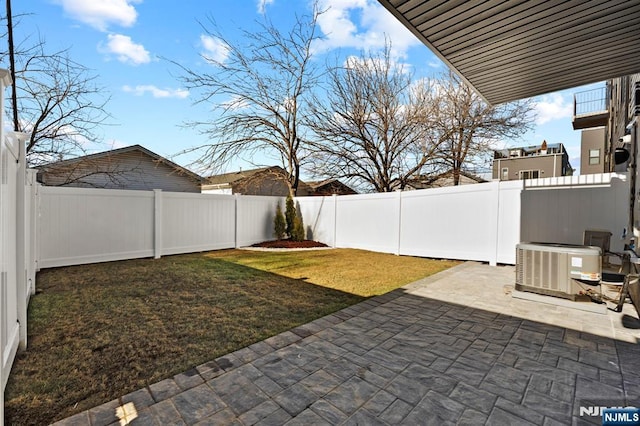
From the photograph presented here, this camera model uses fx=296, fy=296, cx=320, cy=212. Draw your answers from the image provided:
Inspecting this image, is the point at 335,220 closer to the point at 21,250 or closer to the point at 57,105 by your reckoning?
the point at 21,250

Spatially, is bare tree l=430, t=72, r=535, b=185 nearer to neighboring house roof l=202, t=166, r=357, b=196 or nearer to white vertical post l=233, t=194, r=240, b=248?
neighboring house roof l=202, t=166, r=357, b=196

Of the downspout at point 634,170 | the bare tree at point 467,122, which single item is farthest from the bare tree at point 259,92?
the downspout at point 634,170

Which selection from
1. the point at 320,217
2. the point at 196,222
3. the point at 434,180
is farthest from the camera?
the point at 434,180

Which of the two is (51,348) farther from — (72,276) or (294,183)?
(294,183)

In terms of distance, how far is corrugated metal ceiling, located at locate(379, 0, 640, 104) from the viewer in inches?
119

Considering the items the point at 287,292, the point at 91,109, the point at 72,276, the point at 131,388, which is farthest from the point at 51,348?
the point at 91,109

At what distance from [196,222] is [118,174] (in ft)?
22.0

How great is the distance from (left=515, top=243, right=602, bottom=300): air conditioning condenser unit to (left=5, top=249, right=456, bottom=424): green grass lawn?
185 centimetres

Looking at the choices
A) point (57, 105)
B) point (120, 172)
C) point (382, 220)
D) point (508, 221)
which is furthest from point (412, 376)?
point (120, 172)

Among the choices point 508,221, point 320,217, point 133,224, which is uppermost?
point 508,221

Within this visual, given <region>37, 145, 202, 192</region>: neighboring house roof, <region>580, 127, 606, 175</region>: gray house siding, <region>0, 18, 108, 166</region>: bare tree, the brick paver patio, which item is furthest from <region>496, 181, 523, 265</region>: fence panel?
<region>580, 127, 606, 175</region>: gray house siding

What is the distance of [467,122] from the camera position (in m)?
12.5

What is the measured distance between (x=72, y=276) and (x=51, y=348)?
3.70 meters

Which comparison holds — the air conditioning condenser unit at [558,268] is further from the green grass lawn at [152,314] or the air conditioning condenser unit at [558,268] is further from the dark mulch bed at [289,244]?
the dark mulch bed at [289,244]
